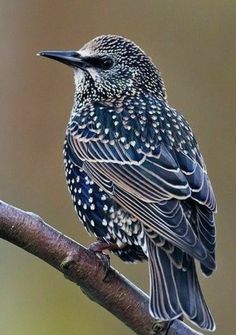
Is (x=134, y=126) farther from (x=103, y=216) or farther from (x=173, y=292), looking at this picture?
(x=173, y=292)

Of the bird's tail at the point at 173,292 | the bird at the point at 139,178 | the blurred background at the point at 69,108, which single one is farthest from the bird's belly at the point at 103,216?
the blurred background at the point at 69,108

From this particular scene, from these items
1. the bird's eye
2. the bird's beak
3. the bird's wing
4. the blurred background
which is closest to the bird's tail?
the bird's wing

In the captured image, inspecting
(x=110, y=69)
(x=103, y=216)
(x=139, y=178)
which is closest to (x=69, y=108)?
(x=110, y=69)

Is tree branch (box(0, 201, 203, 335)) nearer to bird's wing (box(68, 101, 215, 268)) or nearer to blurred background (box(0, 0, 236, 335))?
bird's wing (box(68, 101, 215, 268))

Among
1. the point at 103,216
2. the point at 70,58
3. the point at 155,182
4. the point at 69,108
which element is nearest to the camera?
the point at 155,182

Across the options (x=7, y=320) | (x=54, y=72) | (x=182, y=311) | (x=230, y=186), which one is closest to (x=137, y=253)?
(x=182, y=311)

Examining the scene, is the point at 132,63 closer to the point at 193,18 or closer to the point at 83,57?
the point at 83,57
